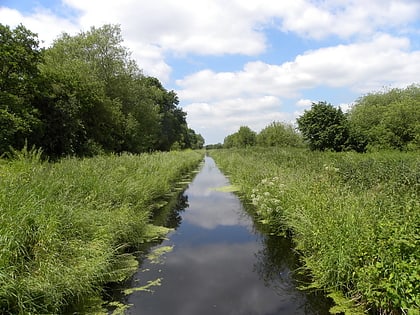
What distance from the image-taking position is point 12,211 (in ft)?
16.2

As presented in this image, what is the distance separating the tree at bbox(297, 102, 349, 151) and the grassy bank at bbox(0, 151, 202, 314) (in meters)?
20.5

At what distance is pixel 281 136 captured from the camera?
152ft

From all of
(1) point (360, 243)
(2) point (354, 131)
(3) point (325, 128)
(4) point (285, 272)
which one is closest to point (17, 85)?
(4) point (285, 272)

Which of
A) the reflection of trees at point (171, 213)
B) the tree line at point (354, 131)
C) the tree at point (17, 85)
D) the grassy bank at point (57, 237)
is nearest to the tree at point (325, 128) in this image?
the tree line at point (354, 131)

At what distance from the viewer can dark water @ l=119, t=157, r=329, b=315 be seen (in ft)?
17.6

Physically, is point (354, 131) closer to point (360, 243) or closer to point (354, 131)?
point (354, 131)

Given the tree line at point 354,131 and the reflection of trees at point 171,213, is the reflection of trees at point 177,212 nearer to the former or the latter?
the reflection of trees at point 171,213

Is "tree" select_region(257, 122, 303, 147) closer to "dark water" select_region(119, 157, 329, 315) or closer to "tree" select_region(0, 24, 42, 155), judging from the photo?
"tree" select_region(0, 24, 42, 155)

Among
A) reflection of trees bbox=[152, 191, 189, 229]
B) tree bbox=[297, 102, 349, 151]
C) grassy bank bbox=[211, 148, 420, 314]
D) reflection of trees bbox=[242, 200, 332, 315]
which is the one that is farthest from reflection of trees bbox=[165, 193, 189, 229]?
tree bbox=[297, 102, 349, 151]

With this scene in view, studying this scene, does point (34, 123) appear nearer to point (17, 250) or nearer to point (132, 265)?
point (132, 265)

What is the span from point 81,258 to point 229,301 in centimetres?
254

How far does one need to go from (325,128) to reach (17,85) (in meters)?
21.2

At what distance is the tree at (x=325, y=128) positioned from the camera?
84.5 feet

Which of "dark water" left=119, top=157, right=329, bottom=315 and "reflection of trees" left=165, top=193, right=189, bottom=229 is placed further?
"reflection of trees" left=165, top=193, right=189, bottom=229
